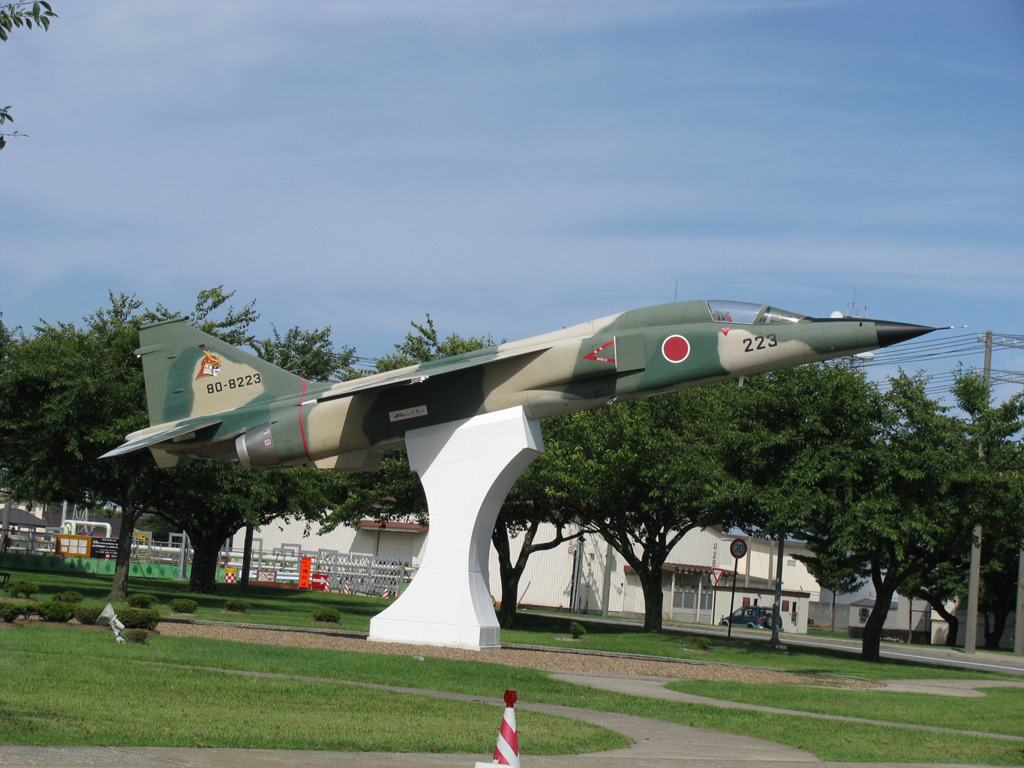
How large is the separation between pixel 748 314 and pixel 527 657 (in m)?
8.06

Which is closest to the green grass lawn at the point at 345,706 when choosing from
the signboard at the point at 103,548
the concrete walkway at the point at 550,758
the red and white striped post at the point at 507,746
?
the concrete walkway at the point at 550,758

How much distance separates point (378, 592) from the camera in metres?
49.2

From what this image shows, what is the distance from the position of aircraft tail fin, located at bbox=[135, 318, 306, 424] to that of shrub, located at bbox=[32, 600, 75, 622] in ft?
17.0

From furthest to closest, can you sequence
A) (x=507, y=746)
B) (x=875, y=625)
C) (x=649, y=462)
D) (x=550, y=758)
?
(x=649, y=462) → (x=875, y=625) → (x=550, y=758) → (x=507, y=746)

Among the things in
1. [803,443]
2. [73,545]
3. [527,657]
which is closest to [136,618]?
[527,657]

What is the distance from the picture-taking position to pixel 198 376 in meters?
22.7

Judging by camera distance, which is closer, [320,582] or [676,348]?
[676,348]

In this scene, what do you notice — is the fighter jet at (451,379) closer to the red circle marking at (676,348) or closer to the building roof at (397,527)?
A: the red circle marking at (676,348)

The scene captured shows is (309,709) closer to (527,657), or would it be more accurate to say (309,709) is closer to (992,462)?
(527,657)

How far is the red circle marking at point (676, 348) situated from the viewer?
18953 millimetres

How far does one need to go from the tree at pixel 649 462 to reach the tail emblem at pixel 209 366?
12191 mm

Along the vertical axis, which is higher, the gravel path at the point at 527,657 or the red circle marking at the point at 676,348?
the red circle marking at the point at 676,348

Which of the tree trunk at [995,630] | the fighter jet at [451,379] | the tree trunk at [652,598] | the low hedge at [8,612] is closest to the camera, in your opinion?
the low hedge at [8,612]

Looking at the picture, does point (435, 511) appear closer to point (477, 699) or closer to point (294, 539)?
point (477, 699)
